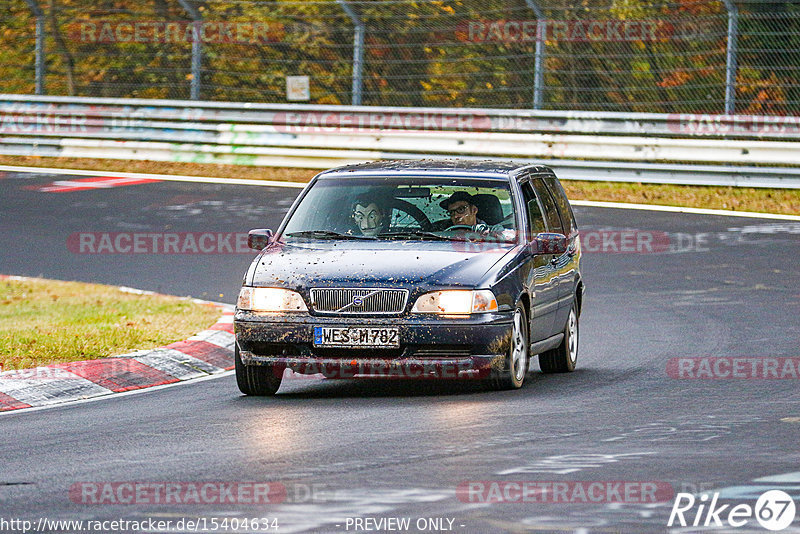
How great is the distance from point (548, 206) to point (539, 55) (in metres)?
12.5

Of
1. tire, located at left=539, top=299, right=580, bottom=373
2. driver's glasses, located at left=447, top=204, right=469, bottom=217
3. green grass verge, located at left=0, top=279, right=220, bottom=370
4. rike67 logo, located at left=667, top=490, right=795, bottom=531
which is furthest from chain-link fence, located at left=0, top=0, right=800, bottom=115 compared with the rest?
rike67 logo, located at left=667, top=490, right=795, bottom=531

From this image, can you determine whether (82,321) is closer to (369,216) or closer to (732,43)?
(369,216)

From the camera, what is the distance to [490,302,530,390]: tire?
9.82 meters

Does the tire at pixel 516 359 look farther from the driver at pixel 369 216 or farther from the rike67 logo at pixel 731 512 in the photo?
the rike67 logo at pixel 731 512

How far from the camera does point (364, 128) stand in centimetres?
2544

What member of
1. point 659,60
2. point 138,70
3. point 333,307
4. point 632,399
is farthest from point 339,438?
point 138,70

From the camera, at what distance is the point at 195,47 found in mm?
26844

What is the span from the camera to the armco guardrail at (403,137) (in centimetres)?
2244

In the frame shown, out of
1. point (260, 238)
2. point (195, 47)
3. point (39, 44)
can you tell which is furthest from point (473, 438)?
point (39, 44)

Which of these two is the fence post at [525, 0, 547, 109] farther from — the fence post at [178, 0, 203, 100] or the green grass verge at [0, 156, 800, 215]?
the fence post at [178, 0, 203, 100]

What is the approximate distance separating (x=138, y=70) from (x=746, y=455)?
22.8 meters

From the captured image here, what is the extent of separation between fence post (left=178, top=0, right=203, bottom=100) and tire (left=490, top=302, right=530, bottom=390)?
686 inches

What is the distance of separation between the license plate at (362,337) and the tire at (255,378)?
0.54 meters

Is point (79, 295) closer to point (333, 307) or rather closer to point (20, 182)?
point (333, 307)
